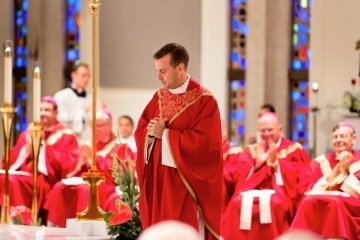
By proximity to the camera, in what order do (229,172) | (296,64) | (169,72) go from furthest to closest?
(296,64) → (229,172) → (169,72)

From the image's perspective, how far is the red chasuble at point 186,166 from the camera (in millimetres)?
5164

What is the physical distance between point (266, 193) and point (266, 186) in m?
0.30

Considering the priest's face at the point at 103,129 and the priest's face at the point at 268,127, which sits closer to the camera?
the priest's face at the point at 268,127

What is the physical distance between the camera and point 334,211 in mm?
7031

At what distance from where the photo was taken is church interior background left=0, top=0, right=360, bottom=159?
36.7 feet

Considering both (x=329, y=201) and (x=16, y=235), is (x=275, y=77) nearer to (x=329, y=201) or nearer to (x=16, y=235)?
(x=329, y=201)

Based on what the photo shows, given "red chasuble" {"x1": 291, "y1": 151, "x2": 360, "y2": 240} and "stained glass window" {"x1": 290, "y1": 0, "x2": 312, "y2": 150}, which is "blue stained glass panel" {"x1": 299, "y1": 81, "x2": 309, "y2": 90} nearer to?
"stained glass window" {"x1": 290, "y1": 0, "x2": 312, "y2": 150}

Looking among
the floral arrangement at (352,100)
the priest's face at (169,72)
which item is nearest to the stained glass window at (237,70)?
the floral arrangement at (352,100)

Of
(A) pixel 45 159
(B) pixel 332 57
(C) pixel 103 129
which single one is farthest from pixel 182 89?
(B) pixel 332 57

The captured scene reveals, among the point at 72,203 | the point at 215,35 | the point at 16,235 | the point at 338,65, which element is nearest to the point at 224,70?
the point at 215,35

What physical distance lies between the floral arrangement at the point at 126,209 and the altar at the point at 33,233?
123mm

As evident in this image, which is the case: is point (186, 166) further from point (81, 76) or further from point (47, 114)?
point (81, 76)

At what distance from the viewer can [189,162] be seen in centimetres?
520

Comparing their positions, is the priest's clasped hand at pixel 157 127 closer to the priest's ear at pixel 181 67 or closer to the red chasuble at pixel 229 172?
the priest's ear at pixel 181 67
